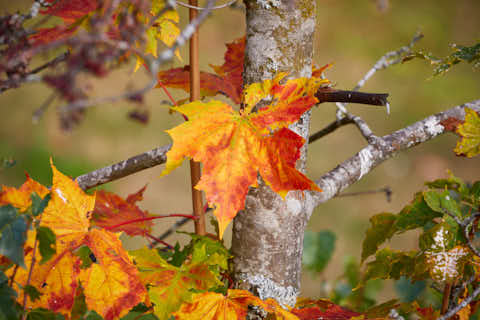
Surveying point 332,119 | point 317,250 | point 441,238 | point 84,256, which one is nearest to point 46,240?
point 84,256

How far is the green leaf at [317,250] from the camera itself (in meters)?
1.03

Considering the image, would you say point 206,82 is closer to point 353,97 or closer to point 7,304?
point 353,97

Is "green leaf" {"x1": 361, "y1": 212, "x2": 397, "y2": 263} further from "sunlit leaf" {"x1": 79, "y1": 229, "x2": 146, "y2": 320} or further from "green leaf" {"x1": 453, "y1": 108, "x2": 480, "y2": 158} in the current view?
"sunlit leaf" {"x1": 79, "y1": 229, "x2": 146, "y2": 320}

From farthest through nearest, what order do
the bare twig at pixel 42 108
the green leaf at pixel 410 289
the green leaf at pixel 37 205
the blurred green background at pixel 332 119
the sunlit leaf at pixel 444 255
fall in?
the blurred green background at pixel 332 119, the green leaf at pixel 410 289, the sunlit leaf at pixel 444 255, the green leaf at pixel 37 205, the bare twig at pixel 42 108

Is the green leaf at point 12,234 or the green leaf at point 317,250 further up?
the green leaf at point 12,234

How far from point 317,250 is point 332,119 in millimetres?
1522

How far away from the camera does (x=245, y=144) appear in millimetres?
495

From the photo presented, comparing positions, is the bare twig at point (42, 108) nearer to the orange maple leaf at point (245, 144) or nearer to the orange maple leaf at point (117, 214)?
the orange maple leaf at point (245, 144)

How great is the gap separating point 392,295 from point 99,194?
1479 mm

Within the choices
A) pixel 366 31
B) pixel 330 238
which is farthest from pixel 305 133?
pixel 366 31

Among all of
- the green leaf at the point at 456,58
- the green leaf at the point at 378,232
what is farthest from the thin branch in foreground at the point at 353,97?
the green leaf at the point at 378,232

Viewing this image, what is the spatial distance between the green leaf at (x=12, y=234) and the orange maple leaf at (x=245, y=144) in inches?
6.4

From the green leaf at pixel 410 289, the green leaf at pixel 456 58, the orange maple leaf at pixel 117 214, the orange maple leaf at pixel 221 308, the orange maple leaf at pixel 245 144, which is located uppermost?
the green leaf at pixel 456 58

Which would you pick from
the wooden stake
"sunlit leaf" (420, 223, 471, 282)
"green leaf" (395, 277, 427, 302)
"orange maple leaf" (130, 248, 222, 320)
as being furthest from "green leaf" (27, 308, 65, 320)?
"green leaf" (395, 277, 427, 302)
